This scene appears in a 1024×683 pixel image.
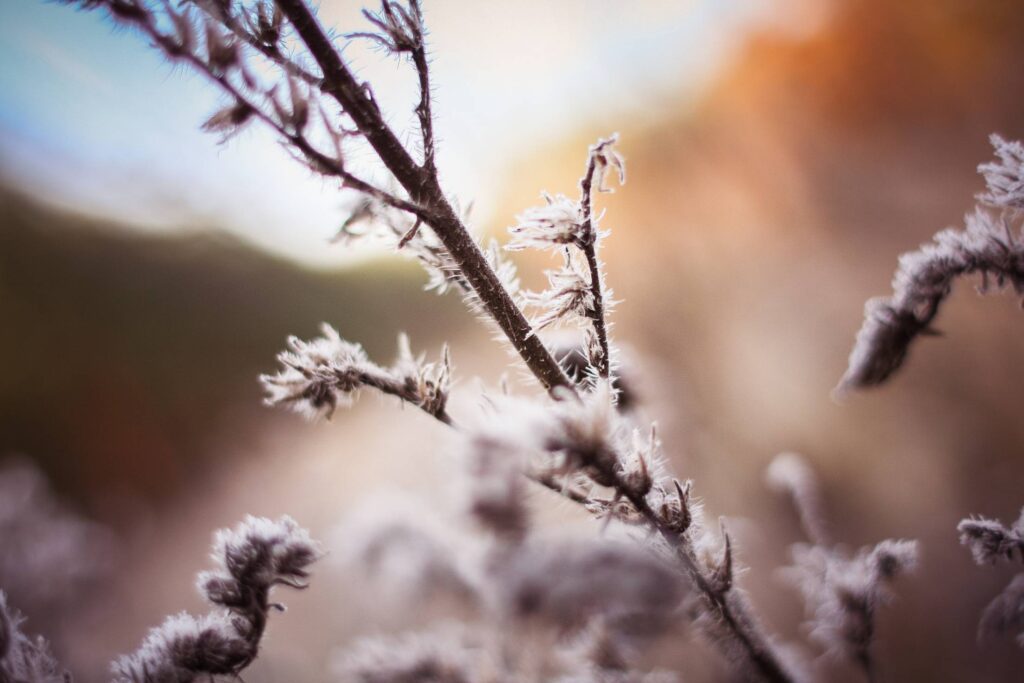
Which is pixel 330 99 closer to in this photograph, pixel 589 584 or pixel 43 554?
pixel 589 584

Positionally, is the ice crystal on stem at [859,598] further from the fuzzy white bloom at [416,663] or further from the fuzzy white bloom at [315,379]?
the fuzzy white bloom at [315,379]

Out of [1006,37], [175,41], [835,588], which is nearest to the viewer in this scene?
[175,41]

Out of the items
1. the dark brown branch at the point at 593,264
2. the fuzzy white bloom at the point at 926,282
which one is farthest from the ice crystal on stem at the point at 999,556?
the dark brown branch at the point at 593,264

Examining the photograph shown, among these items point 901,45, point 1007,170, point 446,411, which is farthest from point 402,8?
point 901,45

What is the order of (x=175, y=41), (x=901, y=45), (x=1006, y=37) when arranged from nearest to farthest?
(x=175, y=41) < (x=1006, y=37) < (x=901, y=45)

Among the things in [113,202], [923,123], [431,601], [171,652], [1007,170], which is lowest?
[171,652]

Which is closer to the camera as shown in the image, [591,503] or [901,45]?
[591,503]

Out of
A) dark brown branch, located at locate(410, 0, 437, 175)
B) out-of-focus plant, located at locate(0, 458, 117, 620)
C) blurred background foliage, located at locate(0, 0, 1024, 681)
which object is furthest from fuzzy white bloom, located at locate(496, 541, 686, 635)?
out-of-focus plant, located at locate(0, 458, 117, 620)

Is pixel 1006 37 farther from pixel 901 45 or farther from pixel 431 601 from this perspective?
pixel 431 601
